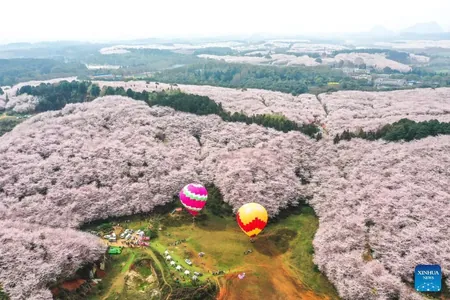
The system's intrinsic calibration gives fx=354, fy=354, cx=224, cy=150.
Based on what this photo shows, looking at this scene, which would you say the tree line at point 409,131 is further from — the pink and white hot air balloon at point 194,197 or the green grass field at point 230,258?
the pink and white hot air balloon at point 194,197

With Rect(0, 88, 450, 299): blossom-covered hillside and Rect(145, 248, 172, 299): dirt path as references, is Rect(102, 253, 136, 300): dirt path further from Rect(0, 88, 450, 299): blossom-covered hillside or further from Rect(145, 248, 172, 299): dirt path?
Rect(0, 88, 450, 299): blossom-covered hillside

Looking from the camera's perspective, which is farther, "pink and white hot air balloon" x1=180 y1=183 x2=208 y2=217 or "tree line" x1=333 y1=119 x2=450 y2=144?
"tree line" x1=333 y1=119 x2=450 y2=144

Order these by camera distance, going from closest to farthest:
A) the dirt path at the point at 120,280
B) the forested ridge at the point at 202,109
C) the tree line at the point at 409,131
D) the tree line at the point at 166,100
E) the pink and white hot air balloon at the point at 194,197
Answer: the dirt path at the point at 120,280 < the pink and white hot air balloon at the point at 194,197 < the tree line at the point at 409,131 < the forested ridge at the point at 202,109 < the tree line at the point at 166,100

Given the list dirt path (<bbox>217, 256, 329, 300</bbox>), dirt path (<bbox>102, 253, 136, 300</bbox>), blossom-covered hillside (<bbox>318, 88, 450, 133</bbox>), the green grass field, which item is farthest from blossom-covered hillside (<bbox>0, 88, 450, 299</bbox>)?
dirt path (<bbox>217, 256, 329, 300</bbox>)

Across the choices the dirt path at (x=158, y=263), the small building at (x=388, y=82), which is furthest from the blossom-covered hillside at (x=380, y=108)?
the dirt path at (x=158, y=263)

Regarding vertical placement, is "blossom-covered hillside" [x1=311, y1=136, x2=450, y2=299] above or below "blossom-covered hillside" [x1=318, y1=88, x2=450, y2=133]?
below

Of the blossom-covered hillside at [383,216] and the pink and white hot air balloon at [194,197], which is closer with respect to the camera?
the blossom-covered hillside at [383,216]

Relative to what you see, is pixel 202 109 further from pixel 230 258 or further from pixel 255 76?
pixel 255 76

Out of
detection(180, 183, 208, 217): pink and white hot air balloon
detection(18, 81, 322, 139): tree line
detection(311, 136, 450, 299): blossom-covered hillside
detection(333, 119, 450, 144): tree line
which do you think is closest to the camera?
detection(311, 136, 450, 299): blossom-covered hillside

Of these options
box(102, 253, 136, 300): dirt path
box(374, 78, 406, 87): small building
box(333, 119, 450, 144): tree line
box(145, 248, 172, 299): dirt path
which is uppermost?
box(333, 119, 450, 144): tree line
